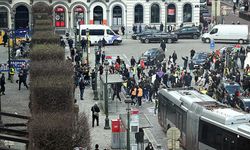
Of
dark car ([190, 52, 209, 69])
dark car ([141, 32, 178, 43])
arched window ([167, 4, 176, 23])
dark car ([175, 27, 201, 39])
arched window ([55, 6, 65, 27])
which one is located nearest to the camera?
dark car ([190, 52, 209, 69])

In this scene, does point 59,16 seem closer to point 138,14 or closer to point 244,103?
point 138,14

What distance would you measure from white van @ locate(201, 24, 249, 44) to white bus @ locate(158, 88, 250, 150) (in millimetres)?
33764

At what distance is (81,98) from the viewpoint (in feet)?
128

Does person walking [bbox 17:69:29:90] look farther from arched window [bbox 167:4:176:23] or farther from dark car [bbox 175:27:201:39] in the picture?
arched window [bbox 167:4:176:23]

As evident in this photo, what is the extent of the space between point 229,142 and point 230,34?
41702 millimetres

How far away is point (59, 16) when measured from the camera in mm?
74125

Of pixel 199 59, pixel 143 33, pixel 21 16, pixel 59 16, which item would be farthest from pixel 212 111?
pixel 21 16

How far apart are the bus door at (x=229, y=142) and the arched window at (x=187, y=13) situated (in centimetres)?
5318

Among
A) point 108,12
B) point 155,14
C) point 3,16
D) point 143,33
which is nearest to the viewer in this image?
point 143,33

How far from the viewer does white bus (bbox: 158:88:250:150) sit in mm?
23609

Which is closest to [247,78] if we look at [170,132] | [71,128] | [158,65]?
[158,65]

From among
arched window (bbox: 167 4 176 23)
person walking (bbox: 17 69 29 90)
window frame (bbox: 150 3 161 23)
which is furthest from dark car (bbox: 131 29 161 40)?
person walking (bbox: 17 69 29 90)

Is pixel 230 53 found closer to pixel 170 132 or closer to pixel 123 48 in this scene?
pixel 123 48

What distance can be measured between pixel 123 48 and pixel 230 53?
48.4ft
